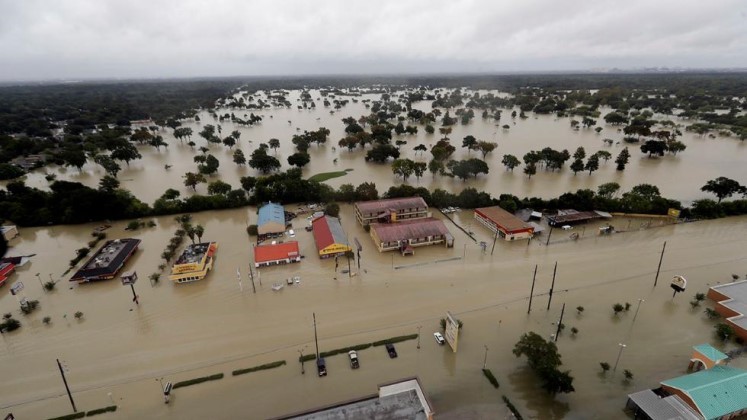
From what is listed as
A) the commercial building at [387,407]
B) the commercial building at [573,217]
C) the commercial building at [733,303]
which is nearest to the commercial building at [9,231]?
the commercial building at [387,407]

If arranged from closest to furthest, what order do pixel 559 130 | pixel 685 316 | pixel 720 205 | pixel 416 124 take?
pixel 685 316 < pixel 720 205 < pixel 559 130 < pixel 416 124

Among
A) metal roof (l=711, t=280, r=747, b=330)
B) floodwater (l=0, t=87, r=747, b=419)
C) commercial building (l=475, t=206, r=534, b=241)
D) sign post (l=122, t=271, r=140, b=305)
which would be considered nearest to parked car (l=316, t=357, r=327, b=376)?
floodwater (l=0, t=87, r=747, b=419)

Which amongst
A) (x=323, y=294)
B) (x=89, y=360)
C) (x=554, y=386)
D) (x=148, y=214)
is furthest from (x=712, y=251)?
(x=148, y=214)

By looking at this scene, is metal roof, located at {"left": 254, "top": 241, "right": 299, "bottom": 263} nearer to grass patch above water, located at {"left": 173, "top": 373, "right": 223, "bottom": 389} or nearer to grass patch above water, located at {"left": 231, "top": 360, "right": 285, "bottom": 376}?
grass patch above water, located at {"left": 231, "top": 360, "right": 285, "bottom": 376}

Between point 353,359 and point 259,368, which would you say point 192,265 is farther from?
point 353,359

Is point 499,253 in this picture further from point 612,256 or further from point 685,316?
point 685,316

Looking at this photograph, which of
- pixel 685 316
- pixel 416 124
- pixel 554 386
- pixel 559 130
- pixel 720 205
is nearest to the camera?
pixel 554 386
